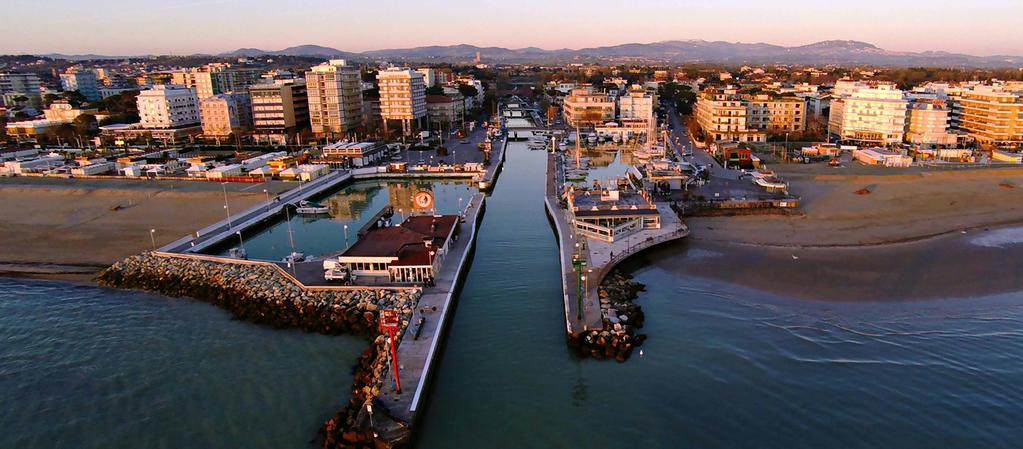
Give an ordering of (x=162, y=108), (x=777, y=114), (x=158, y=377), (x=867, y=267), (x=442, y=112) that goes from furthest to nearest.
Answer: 1. (x=442, y=112)
2. (x=162, y=108)
3. (x=777, y=114)
4. (x=867, y=267)
5. (x=158, y=377)

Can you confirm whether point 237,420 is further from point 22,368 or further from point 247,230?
point 247,230

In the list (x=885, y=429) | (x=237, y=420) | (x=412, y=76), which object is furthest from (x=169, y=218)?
(x=412, y=76)

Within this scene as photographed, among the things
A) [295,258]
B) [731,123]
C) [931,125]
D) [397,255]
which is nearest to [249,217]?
[295,258]

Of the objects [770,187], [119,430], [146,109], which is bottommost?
[119,430]

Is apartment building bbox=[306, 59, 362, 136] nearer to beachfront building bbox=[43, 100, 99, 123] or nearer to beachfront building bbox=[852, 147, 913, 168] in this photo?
beachfront building bbox=[43, 100, 99, 123]

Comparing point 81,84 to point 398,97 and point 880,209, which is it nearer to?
point 398,97
